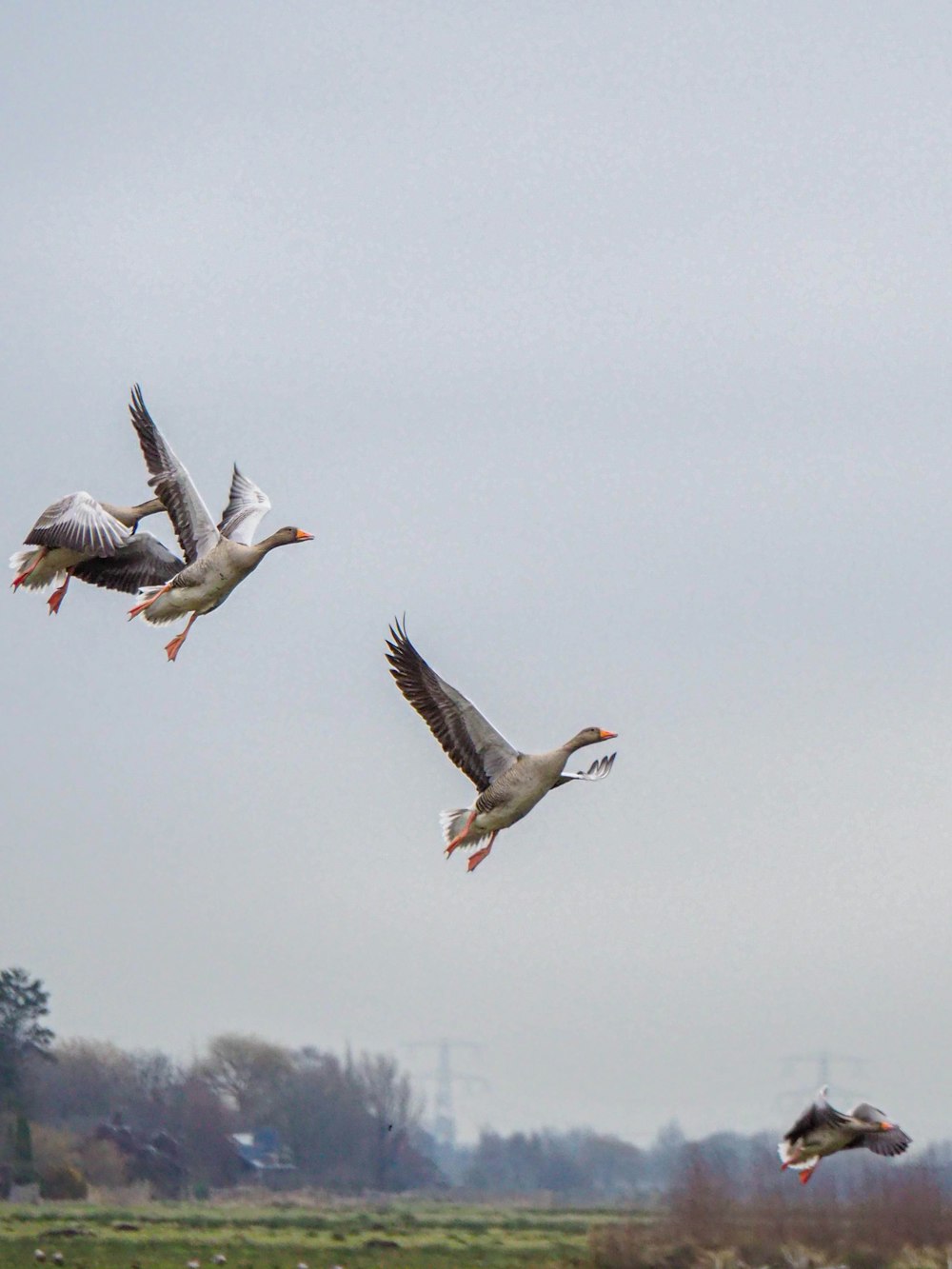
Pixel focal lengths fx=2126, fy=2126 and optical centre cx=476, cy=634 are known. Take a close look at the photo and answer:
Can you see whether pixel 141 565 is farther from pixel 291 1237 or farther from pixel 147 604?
pixel 291 1237

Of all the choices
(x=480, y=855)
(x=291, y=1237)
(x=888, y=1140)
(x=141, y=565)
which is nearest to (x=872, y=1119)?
(x=888, y=1140)

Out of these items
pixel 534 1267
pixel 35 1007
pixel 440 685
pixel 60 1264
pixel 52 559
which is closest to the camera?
pixel 440 685

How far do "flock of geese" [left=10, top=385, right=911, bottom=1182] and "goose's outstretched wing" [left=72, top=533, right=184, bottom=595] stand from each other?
10 mm

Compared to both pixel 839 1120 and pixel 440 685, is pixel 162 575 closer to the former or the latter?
pixel 440 685

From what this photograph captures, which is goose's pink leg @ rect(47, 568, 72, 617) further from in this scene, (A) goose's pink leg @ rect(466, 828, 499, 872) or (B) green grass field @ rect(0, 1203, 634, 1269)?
(B) green grass field @ rect(0, 1203, 634, 1269)

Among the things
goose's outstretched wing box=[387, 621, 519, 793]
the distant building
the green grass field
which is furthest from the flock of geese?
the distant building

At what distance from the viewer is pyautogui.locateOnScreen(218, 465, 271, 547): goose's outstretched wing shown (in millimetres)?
22469

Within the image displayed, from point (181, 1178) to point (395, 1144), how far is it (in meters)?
8.57

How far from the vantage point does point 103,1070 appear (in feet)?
212

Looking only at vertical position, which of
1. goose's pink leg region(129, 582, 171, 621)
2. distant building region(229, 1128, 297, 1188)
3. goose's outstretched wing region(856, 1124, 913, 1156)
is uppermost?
goose's pink leg region(129, 582, 171, 621)

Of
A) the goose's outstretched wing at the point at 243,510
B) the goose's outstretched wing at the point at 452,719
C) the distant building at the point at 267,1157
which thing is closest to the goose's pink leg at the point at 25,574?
the goose's outstretched wing at the point at 243,510

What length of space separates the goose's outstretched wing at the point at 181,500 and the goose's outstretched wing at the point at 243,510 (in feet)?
1.82

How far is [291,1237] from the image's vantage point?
172 feet

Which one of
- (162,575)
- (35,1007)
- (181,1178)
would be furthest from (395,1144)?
(162,575)
